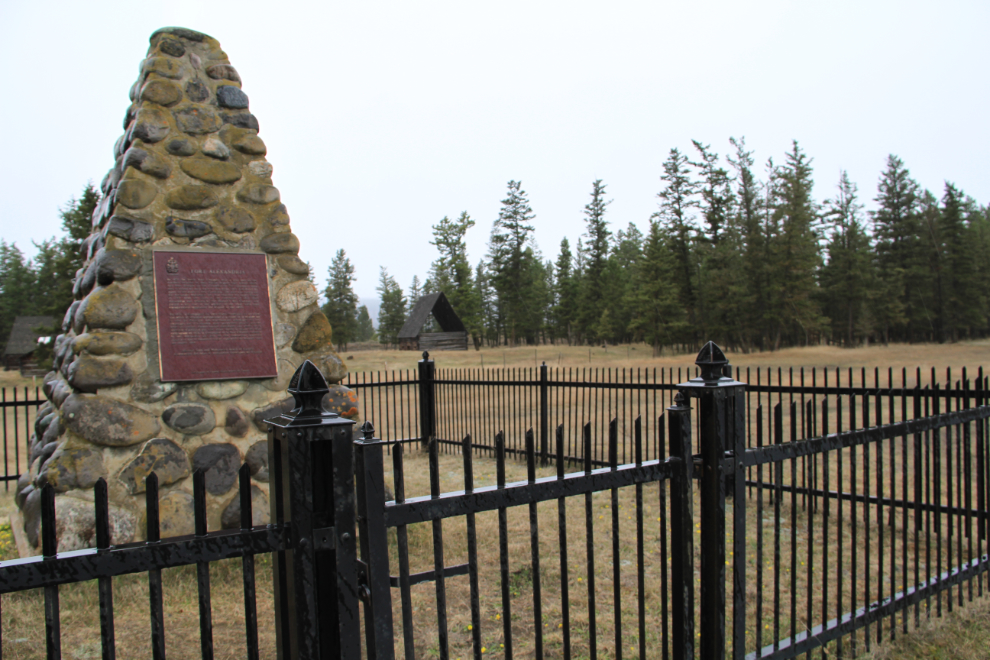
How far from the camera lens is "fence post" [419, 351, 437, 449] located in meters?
9.70

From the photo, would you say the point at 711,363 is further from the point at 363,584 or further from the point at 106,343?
the point at 106,343

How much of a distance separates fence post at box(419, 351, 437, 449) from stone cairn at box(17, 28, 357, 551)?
403 cm

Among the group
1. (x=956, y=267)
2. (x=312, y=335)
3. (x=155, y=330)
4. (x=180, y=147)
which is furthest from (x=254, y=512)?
(x=956, y=267)

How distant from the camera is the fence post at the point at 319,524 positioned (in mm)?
1436

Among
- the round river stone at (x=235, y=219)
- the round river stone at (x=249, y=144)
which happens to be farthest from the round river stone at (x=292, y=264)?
the round river stone at (x=249, y=144)

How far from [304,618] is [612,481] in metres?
1.11

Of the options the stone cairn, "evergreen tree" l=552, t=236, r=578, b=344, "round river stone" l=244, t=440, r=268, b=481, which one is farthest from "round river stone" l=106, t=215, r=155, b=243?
"evergreen tree" l=552, t=236, r=578, b=344

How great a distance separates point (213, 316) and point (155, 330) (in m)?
0.44

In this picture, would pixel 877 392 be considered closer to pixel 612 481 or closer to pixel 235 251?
pixel 612 481

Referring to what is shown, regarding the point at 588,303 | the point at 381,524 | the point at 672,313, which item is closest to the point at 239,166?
the point at 381,524

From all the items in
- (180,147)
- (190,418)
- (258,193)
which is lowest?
(190,418)

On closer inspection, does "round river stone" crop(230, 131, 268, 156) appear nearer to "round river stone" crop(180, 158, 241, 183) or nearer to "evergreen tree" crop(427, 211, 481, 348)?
"round river stone" crop(180, 158, 241, 183)

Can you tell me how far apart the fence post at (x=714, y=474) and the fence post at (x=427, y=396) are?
24.5ft

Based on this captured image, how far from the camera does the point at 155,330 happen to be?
472 cm
